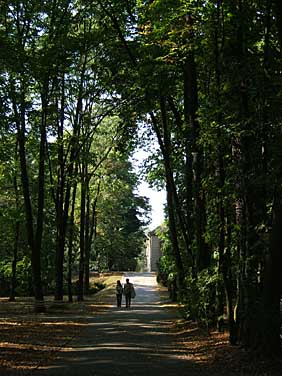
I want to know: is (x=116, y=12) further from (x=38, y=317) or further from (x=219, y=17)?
(x=38, y=317)

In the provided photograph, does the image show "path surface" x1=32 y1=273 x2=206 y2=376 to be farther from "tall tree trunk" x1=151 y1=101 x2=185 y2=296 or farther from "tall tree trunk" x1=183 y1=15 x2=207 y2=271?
"tall tree trunk" x1=151 y1=101 x2=185 y2=296

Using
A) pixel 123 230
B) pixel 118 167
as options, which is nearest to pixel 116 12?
pixel 118 167

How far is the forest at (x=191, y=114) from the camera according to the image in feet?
40.0

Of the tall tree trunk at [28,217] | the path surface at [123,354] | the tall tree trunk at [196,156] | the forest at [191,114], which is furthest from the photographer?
the tall tree trunk at [28,217]

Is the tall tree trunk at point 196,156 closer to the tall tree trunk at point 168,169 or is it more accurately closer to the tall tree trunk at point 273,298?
the tall tree trunk at point 168,169

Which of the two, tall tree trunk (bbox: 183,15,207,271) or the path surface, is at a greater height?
tall tree trunk (bbox: 183,15,207,271)

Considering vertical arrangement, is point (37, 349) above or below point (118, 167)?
below

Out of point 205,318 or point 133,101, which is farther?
point 133,101

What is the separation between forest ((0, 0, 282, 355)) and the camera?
12.2 meters

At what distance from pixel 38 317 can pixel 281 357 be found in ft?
54.1

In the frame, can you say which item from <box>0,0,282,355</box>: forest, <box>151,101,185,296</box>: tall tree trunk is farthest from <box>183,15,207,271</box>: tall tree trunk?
<box>151,101,185,296</box>: tall tree trunk

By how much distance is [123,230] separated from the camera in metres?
84.5

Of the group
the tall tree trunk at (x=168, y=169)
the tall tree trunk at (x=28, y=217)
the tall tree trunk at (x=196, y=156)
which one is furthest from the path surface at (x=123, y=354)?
the tall tree trunk at (x=28, y=217)

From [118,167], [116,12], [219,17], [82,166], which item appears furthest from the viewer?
[118,167]
